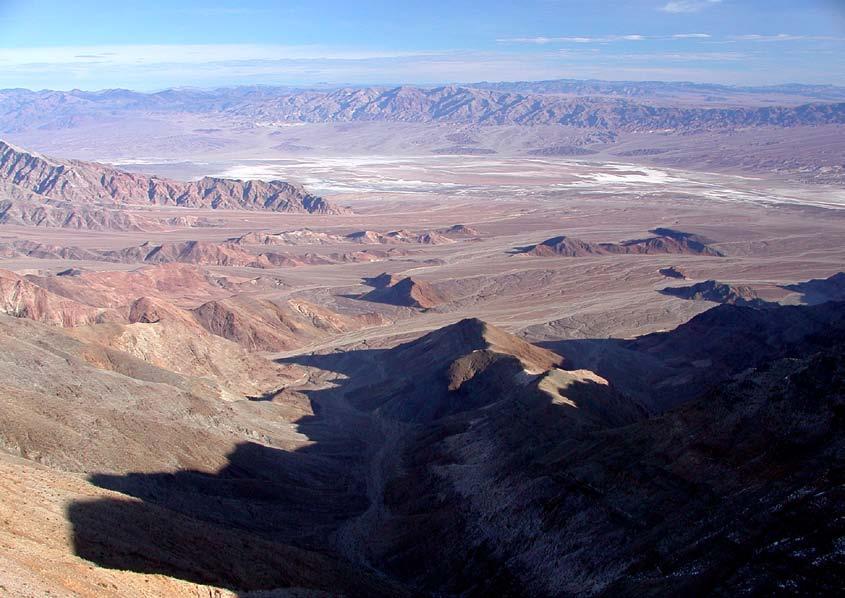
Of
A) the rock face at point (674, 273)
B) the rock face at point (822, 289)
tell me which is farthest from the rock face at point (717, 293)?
the rock face at point (674, 273)

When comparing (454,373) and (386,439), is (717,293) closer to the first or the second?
(454,373)

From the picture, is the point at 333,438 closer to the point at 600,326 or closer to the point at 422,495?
the point at 422,495

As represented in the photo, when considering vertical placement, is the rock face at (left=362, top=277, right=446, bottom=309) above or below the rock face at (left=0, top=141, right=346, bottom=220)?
below

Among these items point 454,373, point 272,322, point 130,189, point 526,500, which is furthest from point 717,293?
point 130,189

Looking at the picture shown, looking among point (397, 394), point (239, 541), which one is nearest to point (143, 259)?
point (397, 394)

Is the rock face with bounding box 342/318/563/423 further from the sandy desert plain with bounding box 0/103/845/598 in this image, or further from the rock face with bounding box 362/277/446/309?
the rock face with bounding box 362/277/446/309

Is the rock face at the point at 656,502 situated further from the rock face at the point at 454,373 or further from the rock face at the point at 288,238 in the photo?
the rock face at the point at 288,238

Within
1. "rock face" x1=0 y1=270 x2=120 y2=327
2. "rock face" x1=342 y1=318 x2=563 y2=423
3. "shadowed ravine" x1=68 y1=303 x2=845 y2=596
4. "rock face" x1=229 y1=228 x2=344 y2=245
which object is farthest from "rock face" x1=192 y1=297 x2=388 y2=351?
"rock face" x1=229 y1=228 x2=344 y2=245
